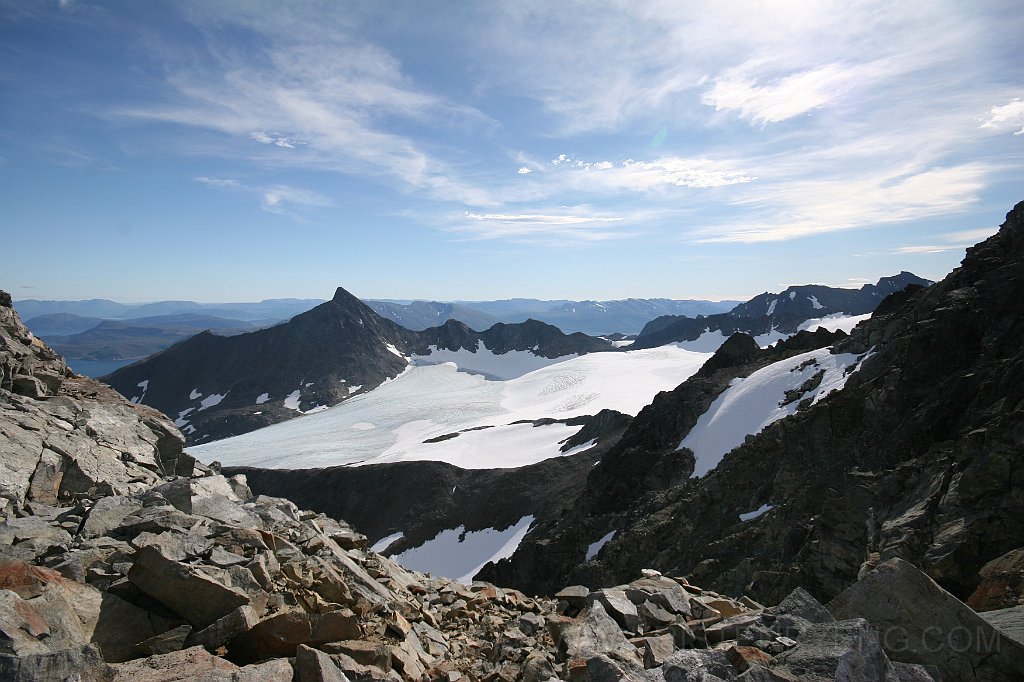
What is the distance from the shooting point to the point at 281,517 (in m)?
13.5

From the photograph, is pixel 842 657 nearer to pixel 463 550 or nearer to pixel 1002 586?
pixel 1002 586

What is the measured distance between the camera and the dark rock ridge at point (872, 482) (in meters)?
14.8

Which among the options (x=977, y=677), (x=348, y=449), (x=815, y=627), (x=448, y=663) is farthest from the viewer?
(x=348, y=449)

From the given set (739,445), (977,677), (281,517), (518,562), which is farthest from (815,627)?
(518,562)

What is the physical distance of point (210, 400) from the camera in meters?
173

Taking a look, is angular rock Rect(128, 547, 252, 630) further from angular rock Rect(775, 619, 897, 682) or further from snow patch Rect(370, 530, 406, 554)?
snow patch Rect(370, 530, 406, 554)

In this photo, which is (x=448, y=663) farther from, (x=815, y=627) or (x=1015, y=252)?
(x=1015, y=252)

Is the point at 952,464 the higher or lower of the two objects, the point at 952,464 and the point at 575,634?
the higher

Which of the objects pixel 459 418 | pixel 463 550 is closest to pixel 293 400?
pixel 459 418

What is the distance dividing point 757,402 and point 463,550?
33.7m

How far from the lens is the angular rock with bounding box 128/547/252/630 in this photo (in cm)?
760

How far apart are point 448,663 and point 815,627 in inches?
243

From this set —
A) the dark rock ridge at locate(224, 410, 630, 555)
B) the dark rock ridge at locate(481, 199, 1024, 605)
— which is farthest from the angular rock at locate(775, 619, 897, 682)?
the dark rock ridge at locate(224, 410, 630, 555)

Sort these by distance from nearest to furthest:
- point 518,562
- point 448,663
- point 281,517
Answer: point 448,663 < point 281,517 < point 518,562
